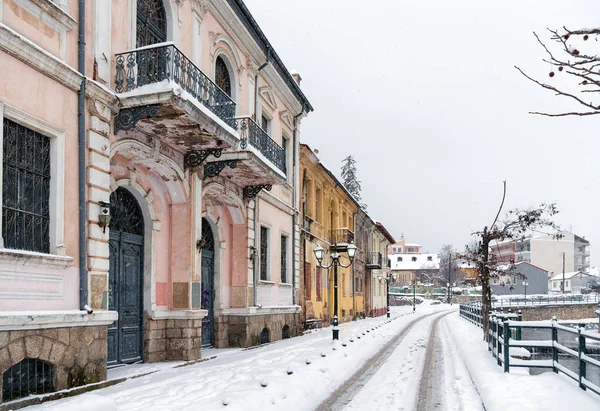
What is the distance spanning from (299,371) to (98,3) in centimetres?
699

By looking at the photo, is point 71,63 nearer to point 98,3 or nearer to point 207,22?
point 98,3

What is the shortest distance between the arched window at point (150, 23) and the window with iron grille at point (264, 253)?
7.67 m

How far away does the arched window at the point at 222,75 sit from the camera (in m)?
14.9

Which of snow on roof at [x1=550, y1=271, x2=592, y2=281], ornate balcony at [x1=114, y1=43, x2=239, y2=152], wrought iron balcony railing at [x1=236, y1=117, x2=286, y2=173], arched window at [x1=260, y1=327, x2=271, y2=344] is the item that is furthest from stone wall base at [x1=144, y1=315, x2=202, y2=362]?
snow on roof at [x1=550, y1=271, x2=592, y2=281]

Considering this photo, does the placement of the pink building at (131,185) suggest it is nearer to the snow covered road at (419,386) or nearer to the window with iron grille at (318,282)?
the snow covered road at (419,386)

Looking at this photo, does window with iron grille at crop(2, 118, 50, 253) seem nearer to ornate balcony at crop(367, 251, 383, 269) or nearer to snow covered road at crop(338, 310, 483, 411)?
snow covered road at crop(338, 310, 483, 411)

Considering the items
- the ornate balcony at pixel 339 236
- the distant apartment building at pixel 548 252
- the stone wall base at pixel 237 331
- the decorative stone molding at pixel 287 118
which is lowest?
the distant apartment building at pixel 548 252

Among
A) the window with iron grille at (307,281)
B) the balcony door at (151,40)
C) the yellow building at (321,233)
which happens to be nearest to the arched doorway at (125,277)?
the balcony door at (151,40)

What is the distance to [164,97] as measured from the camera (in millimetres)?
9586

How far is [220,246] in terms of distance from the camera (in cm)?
1572

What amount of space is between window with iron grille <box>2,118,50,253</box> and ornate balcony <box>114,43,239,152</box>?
185 cm

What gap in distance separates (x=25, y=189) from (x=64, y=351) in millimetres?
2301

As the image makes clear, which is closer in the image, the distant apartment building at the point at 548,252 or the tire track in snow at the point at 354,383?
the tire track in snow at the point at 354,383

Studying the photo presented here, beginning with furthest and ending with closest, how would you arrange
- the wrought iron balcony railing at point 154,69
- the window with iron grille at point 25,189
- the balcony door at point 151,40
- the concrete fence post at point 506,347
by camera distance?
the balcony door at point 151,40 → the wrought iron balcony railing at point 154,69 → the concrete fence post at point 506,347 → the window with iron grille at point 25,189
